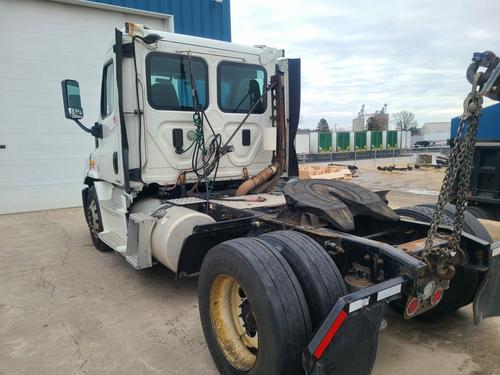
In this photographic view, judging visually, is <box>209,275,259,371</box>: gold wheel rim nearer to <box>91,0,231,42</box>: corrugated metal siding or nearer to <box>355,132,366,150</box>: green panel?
<box>91,0,231,42</box>: corrugated metal siding

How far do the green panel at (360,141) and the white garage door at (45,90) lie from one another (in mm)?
24445

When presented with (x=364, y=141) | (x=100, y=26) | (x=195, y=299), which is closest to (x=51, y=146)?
(x=100, y=26)

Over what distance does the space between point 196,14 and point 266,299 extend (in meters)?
10.3

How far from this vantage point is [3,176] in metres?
9.33

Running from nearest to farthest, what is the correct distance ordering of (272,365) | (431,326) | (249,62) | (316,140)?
(272,365) → (431,326) → (249,62) → (316,140)

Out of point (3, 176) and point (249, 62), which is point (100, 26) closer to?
point (3, 176)

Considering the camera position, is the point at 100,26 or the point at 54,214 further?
the point at 100,26

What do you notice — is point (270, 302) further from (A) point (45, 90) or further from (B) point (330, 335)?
(A) point (45, 90)

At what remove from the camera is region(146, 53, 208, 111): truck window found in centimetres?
448

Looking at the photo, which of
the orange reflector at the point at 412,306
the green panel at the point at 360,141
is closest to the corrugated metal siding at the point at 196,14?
the orange reflector at the point at 412,306

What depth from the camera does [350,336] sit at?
1.90 meters

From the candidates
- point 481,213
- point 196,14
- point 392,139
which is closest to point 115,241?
point 481,213

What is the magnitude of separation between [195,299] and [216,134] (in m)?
1.98

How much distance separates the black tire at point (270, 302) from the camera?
82.3 inches
